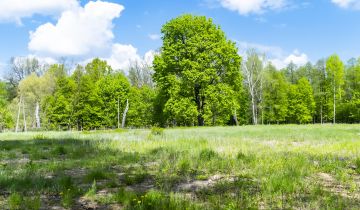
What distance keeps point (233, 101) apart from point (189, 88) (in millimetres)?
6177

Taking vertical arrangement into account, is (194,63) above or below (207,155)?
above

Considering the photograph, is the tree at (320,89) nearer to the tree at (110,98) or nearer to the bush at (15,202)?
the tree at (110,98)

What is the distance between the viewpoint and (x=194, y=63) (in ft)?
151

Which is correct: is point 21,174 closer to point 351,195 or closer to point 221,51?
point 351,195

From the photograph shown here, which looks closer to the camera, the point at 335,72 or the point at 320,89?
the point at 335,72

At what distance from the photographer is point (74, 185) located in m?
8.77

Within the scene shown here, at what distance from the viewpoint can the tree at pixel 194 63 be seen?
46281 mm

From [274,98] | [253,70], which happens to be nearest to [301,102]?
[274,98]

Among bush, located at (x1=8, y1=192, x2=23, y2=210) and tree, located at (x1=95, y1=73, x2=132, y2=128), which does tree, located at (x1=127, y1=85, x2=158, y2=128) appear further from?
bush, located at (x1=8, y1=192, x2=23, y2=210)

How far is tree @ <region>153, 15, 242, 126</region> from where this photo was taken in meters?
46.3

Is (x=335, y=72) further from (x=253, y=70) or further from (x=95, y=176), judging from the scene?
(x=95, y=176)

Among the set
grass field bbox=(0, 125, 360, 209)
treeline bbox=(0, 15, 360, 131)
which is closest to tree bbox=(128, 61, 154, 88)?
treeline bbox=(0, 15, 360, 131)

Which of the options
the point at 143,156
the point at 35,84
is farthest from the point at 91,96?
the point at 143,156

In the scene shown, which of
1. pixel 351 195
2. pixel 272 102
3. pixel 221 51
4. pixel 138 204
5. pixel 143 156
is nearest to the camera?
pixel 138 204
